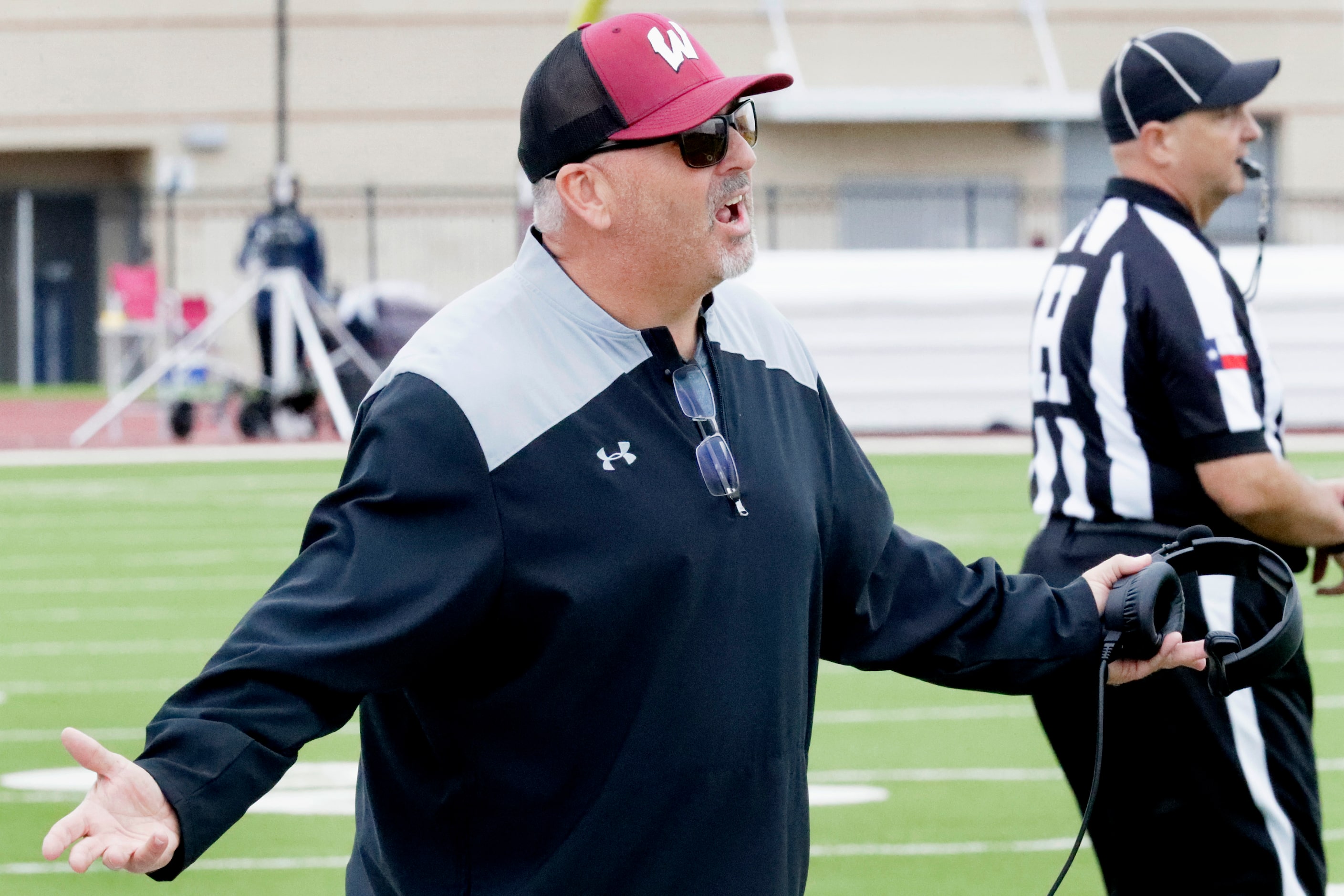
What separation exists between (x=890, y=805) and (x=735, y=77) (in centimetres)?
396

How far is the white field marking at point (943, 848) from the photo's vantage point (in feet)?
19.0

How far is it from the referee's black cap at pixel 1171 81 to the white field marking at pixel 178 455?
13.8 metres

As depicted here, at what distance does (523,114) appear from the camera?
2.85 metres

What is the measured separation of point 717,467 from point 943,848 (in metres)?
3.46

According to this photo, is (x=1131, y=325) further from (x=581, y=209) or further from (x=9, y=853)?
(x=9, y=853)

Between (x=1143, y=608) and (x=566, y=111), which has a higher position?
(x=566, y=111)

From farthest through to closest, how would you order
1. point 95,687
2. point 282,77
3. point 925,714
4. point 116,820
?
1. point 282,77
2. point 95,687
3. point 925,714
4. point 116,820

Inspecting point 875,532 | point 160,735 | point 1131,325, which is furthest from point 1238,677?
point 160,735

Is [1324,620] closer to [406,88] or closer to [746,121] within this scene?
[746,121]

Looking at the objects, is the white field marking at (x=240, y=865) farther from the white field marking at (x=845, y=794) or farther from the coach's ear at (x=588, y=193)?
the coach's ear at (x=588, y=193)

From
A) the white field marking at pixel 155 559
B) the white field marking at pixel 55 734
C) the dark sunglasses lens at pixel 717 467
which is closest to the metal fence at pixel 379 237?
the white field marking at pixel 155 559

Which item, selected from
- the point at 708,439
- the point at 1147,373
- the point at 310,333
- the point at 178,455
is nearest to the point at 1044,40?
the point at 310,333

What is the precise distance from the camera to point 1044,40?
105ft

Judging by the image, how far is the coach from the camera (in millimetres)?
2467
